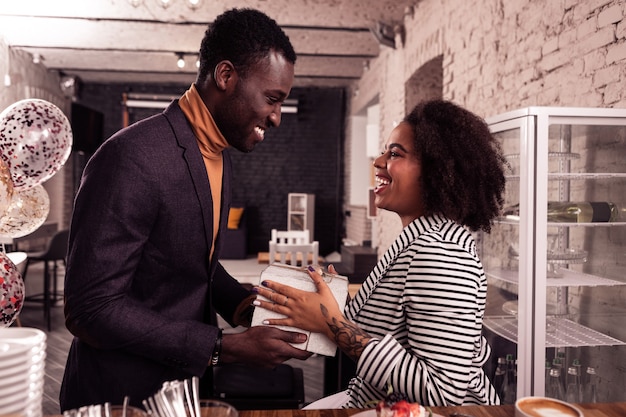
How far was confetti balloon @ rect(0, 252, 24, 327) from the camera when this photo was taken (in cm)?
204

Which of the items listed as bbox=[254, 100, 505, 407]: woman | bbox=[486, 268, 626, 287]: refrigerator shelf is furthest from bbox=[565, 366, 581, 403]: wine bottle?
bbox=[254, 100, 505, 407]: woman

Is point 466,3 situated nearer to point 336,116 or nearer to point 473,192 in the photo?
point 473,192

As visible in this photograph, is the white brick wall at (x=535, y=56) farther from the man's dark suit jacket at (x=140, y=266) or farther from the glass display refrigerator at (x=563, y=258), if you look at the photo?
the man's dark suit jacket at (x=140, y=266)

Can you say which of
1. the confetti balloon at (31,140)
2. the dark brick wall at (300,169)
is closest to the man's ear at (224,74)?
the confetti balloon at (31,140)

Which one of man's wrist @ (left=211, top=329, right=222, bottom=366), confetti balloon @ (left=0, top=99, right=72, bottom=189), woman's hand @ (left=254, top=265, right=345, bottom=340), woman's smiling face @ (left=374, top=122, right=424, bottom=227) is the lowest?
man's wrist @ (left=211, top=329, right=222, bottom=366)

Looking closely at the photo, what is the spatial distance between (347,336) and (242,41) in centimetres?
77

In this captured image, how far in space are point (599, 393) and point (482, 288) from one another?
4.59ft

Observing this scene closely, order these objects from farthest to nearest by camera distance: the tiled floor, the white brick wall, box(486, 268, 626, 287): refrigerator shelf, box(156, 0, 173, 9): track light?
box(156, 0, 173, 9): track light < the tiled floor < the white brick wall < box(486, 268, 626, 287): refrigerator shelf

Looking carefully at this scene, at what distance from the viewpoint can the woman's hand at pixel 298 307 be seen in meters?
1.27

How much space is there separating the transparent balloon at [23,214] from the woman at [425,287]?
1964 mm

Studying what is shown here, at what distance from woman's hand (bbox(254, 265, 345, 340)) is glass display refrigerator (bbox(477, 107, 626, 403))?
1159mm

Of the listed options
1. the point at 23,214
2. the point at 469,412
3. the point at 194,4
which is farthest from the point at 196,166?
the point at 194,4

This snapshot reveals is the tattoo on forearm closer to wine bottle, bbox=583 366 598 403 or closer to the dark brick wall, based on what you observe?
wine bottle, bbox=583 366 598 403

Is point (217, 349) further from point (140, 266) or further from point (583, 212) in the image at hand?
point (583, 212)
